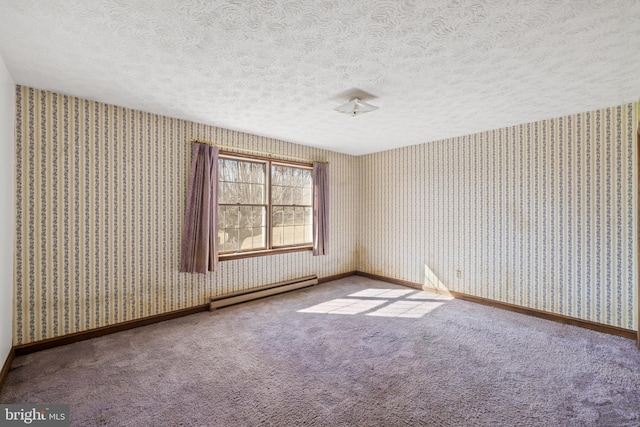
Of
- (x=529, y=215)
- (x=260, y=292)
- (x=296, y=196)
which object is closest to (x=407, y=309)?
(x=529, y=215)

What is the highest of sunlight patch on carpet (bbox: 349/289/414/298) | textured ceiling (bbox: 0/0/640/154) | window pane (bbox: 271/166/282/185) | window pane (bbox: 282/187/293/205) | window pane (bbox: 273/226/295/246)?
textured ceiling (bbox: 0/0/640/154)

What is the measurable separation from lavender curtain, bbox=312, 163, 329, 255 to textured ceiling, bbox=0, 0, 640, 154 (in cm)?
180

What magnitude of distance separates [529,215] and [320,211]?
9.94ft

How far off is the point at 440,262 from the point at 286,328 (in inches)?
109

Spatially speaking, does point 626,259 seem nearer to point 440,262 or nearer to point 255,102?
point 440,262

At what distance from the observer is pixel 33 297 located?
2713mm

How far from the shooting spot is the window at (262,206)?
13.6 ft

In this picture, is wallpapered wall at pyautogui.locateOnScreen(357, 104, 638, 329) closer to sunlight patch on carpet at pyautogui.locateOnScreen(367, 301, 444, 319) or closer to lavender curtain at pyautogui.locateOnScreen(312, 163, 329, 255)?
sunlight patch on carpet at pyautogui.locateOnScreen(367, 301, 444, 319)

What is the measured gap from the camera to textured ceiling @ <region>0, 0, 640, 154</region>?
1643 mm

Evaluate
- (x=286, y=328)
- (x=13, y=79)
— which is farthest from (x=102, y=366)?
(x=13, y=79)

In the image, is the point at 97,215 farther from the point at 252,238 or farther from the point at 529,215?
the point at 529,215

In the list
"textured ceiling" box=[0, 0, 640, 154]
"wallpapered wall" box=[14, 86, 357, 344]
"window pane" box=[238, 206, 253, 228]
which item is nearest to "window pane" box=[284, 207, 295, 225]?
"window pane" box=[238, 206, 253, 228]

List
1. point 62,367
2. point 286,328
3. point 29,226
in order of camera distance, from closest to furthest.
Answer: point 62,367 → point 29,226 → point 286,328

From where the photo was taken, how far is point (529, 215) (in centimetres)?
373
